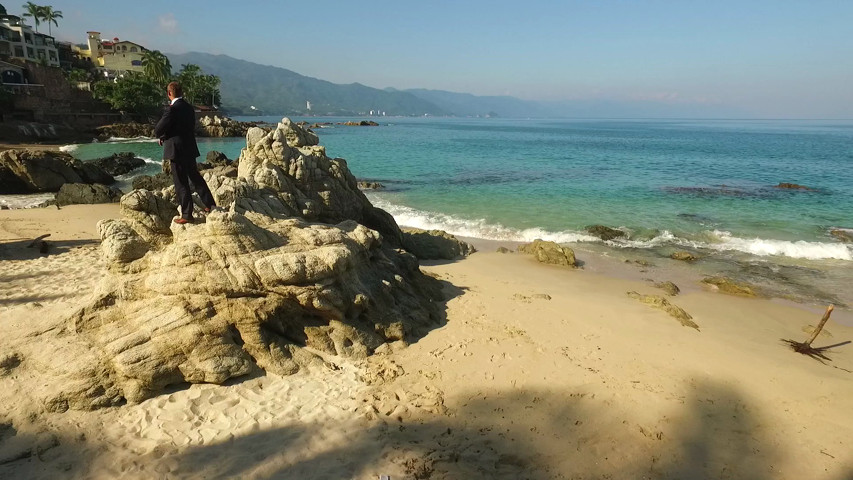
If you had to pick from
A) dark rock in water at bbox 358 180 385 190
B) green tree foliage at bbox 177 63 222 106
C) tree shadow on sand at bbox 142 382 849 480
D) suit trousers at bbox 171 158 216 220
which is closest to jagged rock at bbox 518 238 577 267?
tree shadow on sand at bbox 142 382 849 480

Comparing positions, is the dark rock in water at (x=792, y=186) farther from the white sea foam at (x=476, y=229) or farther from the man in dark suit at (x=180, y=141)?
the man in dark suit at (x=180, y=141)

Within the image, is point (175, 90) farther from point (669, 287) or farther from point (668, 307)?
point (669, 287)

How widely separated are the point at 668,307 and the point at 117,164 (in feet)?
128

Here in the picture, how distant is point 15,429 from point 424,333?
6317 mm

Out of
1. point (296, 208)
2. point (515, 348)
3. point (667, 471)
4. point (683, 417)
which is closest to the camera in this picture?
point (667, 471)

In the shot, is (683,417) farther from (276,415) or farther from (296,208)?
(296,208)

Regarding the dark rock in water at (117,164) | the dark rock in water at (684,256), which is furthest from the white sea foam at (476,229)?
the dark rock in water at (117,164)

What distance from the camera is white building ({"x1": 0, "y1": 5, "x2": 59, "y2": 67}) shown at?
75500mm

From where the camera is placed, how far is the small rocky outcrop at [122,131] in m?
63.9

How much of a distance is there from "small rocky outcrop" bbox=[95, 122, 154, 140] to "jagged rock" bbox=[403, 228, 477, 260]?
65.4 metres

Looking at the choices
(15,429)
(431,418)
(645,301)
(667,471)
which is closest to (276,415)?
(431,418)

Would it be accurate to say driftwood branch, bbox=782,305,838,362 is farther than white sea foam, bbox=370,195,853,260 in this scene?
No

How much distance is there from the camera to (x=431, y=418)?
6555mm

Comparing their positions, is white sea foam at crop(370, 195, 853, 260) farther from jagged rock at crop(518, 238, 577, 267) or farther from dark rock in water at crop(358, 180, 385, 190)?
dark rock in water at crop(358, 180, 385, 190)
